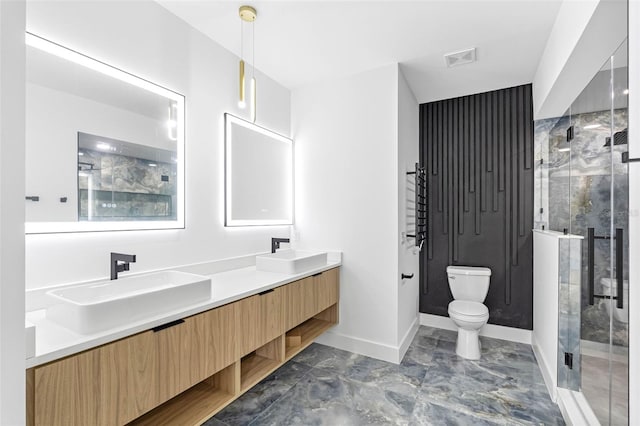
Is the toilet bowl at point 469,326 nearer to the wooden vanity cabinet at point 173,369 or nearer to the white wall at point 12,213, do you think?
the wooden vanity cabinet at point 173,369

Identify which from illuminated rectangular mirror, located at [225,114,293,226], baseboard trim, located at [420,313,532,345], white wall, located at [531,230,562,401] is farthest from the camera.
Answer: baseboard trim, located at [420,313,532,345]

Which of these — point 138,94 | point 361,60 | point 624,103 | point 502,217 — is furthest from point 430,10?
point 502,217

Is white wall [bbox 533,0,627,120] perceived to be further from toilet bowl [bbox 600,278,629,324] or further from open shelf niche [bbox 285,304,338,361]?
open shelf niche [bbox 285,304,338,361]

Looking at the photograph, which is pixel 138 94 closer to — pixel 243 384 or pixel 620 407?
pixel 243 384

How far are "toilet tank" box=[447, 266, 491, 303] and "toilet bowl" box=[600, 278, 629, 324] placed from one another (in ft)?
4.86

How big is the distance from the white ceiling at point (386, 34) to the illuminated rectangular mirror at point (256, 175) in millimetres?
619

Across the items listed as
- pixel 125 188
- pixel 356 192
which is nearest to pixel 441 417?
pixel 356 192

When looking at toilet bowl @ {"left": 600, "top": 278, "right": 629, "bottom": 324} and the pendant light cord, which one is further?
the pendant light cord

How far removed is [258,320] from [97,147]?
4.32 ft

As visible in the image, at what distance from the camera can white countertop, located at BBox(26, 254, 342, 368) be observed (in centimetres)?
103

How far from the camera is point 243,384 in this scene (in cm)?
185

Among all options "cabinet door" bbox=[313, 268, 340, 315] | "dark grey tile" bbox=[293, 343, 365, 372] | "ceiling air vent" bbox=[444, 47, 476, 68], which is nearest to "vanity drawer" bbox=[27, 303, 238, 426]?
"cabinet door" bbox=[313, 268, 340, 315]

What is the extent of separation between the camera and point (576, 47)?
163cm

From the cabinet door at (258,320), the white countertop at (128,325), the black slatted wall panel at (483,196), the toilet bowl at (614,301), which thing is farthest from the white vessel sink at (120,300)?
the black slatted wall panel at (483,196)
